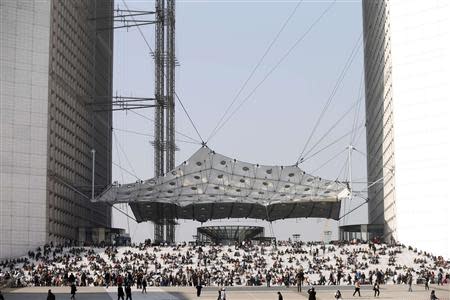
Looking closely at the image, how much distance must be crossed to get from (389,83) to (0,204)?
1857 inches

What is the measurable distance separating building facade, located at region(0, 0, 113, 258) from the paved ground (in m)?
32.0

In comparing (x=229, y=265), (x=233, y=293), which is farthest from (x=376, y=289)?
(x=229, y=265)

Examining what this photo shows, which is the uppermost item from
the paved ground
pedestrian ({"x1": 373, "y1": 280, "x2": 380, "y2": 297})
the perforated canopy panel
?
the perforated canopy panel

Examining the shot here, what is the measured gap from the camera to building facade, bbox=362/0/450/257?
99000 millimetres

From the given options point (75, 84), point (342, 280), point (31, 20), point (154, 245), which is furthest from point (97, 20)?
point (342, 280)

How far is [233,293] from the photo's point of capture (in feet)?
221

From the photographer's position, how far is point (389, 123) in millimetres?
109000

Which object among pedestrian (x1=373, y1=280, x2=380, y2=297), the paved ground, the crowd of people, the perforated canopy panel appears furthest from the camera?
the perforated canopy panel

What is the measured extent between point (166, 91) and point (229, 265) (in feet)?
156

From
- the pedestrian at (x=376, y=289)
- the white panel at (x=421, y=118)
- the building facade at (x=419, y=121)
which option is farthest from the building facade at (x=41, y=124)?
the pedestrian at (x=376, y=289)

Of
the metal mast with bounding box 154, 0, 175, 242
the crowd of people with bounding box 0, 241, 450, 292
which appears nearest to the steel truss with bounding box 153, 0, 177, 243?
the metal mast with bounding box 154, 0, 175, 242

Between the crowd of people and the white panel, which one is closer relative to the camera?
the crowd of people

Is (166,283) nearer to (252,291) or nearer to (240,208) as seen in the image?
(252,291)

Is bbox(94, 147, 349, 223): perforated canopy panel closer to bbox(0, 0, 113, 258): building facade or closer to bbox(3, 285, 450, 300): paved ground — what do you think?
bbox(0, 0, 113, 258): building facade
